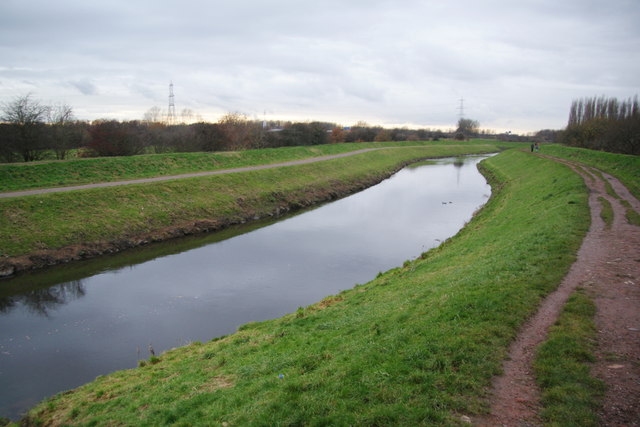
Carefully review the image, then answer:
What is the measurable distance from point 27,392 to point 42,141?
30.5m

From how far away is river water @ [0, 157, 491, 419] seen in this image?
11648 millimetres

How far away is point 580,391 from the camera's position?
19.5 feet

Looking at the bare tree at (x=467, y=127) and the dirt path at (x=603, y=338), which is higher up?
the bare tree at (x=467, y=127)

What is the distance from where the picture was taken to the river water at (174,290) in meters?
11.6

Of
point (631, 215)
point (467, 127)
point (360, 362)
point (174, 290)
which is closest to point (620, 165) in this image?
point (631, 215)

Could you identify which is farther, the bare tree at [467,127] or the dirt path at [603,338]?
the bare tree at [467,127]

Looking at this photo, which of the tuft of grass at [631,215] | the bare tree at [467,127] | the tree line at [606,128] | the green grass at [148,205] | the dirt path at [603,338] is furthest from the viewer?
the bare tree at [467,127]

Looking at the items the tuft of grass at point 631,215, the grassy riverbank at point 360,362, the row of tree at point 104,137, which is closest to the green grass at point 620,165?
the tuft of grass at point 631,215

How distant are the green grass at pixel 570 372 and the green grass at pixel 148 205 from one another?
21.9 metres

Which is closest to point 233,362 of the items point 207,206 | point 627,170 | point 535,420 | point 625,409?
point 535,420

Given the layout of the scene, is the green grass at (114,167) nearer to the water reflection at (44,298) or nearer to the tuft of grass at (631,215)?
the water reflection at (44,298)

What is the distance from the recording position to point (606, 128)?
57719 mm

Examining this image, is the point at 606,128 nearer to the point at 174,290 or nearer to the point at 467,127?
the point at 174,290

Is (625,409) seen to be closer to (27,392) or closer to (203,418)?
(203,418)
